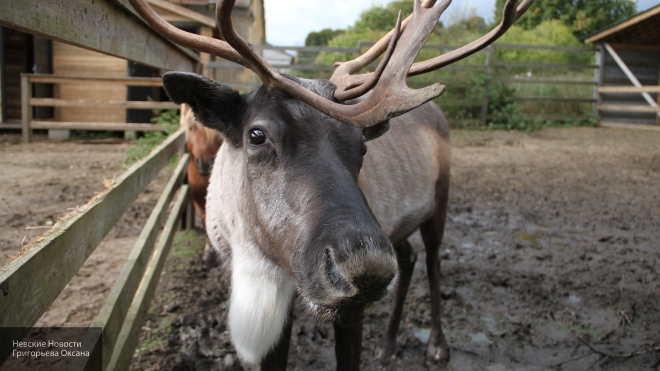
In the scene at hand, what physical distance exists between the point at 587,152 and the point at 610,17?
24.7m

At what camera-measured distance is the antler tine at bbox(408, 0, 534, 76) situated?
195cm

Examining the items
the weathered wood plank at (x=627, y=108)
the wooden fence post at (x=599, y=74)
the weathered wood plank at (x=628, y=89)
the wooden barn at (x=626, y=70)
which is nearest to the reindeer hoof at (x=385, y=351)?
the weathered wood plank at (x=628, y=89)

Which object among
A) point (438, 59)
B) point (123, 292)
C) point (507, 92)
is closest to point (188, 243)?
point (123, 292)

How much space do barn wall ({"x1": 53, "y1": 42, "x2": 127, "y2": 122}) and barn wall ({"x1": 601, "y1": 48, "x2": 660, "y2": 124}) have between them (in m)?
14.9

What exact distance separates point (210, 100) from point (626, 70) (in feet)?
56.0

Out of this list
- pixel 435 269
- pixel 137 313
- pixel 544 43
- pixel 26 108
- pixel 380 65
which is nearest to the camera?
pixel 380 65

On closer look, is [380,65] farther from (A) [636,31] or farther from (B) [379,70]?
(A) [636,31]

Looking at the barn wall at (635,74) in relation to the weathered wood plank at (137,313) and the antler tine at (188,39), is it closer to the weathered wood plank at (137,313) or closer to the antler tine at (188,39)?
the weathered wood plank at (137,313)

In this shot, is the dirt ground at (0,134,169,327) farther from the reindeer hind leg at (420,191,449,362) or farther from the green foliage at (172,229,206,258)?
the reindeer hind leg at (420,191,449,362)

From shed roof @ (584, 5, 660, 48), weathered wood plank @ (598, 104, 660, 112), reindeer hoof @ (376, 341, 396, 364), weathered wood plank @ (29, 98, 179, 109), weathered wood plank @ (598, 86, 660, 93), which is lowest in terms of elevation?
reindeer hoof @ (376, 341, 396, 364)

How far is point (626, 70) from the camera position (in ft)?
51.6

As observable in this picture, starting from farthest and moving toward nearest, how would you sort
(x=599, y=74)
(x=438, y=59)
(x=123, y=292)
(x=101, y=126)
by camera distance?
1. (x=599, y=74)
2. (x=101, y=126)
3. (x=123, y=292)
4. (x=438, y=59)

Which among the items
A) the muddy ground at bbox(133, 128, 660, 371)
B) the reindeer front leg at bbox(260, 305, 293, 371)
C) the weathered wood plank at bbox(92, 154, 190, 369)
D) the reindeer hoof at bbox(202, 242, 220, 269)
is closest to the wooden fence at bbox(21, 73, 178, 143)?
the muddy ground at bbox(133, 128, 660, 371)

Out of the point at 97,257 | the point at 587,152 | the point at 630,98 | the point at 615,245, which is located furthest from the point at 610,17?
the point at 97,257
